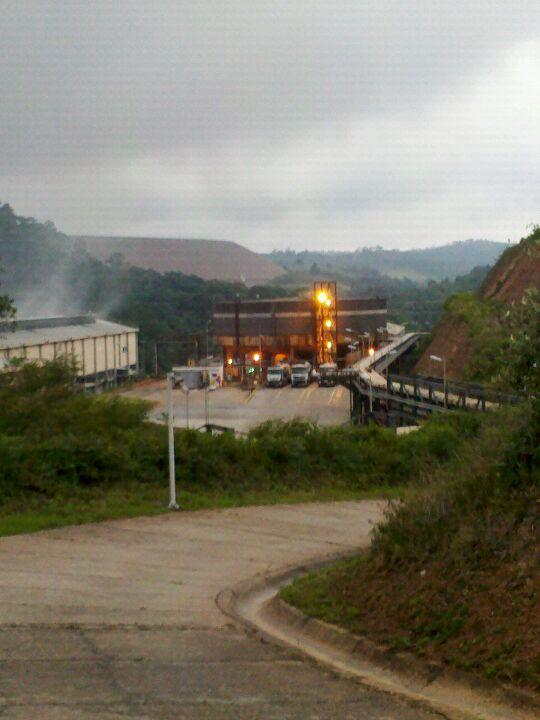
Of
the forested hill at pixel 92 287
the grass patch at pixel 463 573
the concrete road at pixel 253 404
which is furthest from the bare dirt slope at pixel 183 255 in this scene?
the grass patch at pixel 463 573

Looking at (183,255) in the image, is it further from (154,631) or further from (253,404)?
(154,631)

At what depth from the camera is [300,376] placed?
189 ft

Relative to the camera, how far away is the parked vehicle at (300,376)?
57.4 metres

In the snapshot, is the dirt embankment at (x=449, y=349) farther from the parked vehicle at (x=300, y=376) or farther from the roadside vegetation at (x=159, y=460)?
the roadside vegetation at (x=159, y=460)

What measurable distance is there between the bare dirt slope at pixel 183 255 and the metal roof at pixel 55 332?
75.4 metres

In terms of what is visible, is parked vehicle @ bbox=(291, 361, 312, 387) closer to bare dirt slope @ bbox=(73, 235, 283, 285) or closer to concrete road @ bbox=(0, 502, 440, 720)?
concrete road @ bbox=(0, 502, 440, 720)

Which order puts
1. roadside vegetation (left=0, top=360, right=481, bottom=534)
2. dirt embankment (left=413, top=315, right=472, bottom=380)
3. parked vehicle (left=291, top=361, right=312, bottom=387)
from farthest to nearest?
parked vehicle (left=291, top=361, right=312, bottom=387), dirt embankment (left=413, top=315, right=472, bottom=380), roadside vegetation (left=0, top=360, right=481, bottom=534)

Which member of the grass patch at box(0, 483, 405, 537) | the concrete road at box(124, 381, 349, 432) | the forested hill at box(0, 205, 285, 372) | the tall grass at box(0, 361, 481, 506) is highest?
the forested hill at box(0, 205, 285, 372)

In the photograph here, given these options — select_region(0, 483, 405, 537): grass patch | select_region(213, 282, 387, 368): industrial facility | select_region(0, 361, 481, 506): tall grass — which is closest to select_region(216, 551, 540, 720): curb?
select_region(0, 483, 405, 537): grass patch

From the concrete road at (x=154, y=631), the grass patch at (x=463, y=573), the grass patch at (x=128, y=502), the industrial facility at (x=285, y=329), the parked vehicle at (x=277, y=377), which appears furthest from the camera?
the industrial facility at (x=285, y=329)

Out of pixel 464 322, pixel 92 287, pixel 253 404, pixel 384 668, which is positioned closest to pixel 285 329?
pixel 464 322

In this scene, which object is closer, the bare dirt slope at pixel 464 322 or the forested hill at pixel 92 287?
the bare dirt slope at pixel 464 322

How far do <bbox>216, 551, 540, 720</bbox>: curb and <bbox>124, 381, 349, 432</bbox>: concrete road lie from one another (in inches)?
903

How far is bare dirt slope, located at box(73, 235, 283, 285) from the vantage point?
140 meters
